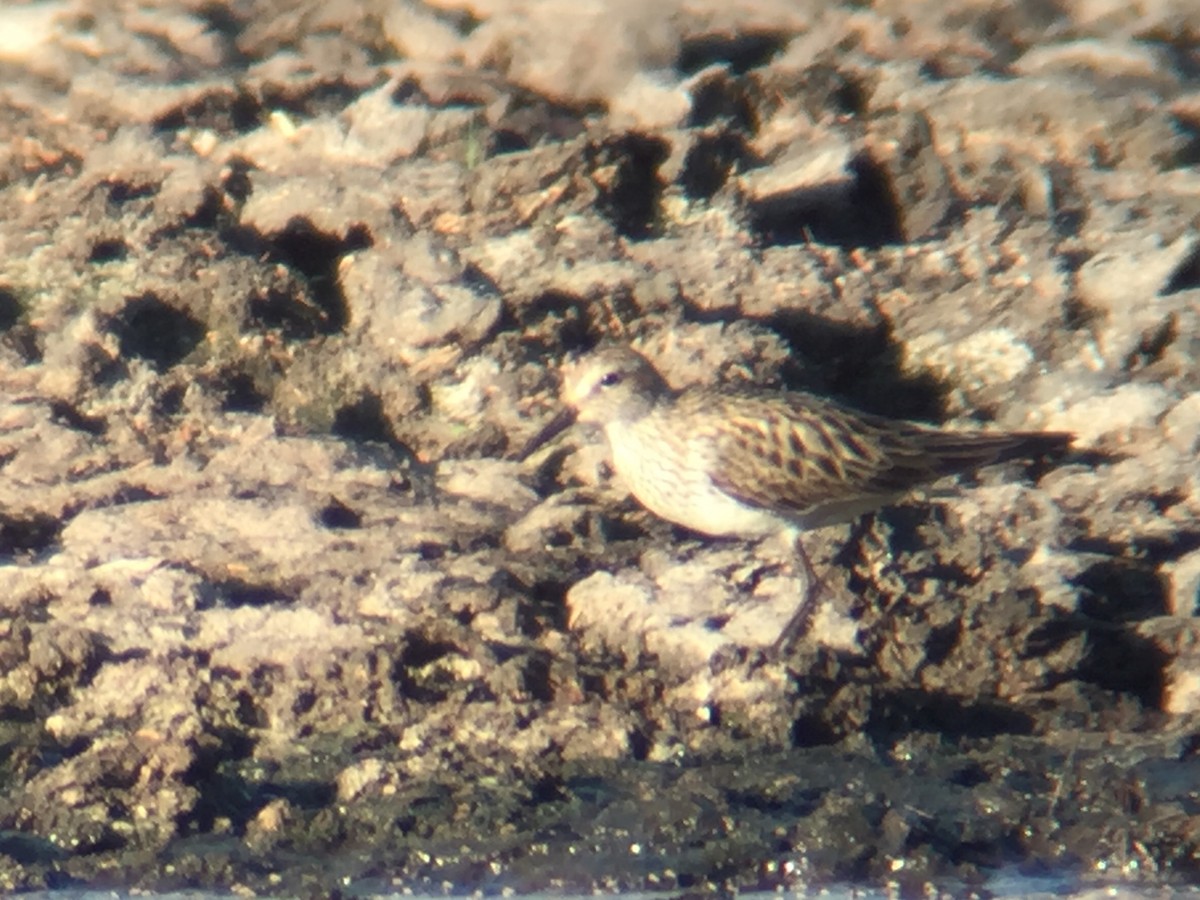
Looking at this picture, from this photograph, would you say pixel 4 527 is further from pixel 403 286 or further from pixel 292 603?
pixel 403 286

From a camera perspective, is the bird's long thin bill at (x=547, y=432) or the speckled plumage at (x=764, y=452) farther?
the bird's long thin bill at (x=547, y=432)

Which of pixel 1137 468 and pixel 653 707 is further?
pixel 1137 468

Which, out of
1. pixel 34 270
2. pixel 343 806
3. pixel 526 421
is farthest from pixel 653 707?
pixel 34 270

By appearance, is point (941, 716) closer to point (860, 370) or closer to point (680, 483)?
point (680, 483)

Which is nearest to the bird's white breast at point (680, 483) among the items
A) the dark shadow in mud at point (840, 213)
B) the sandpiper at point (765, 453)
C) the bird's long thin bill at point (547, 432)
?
the sandpiper at point (765, 453)

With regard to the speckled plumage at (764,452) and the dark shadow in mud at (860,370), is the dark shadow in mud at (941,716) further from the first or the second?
the dark shadow in mud at (860,370)

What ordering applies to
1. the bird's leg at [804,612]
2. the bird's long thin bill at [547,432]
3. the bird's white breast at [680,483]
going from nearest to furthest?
the bird's leg at [804,612], the bird's white breast at [680,483], the bird's long thin bill at [547,432]

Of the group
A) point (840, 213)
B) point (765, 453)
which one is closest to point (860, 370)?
point (840, 213)
